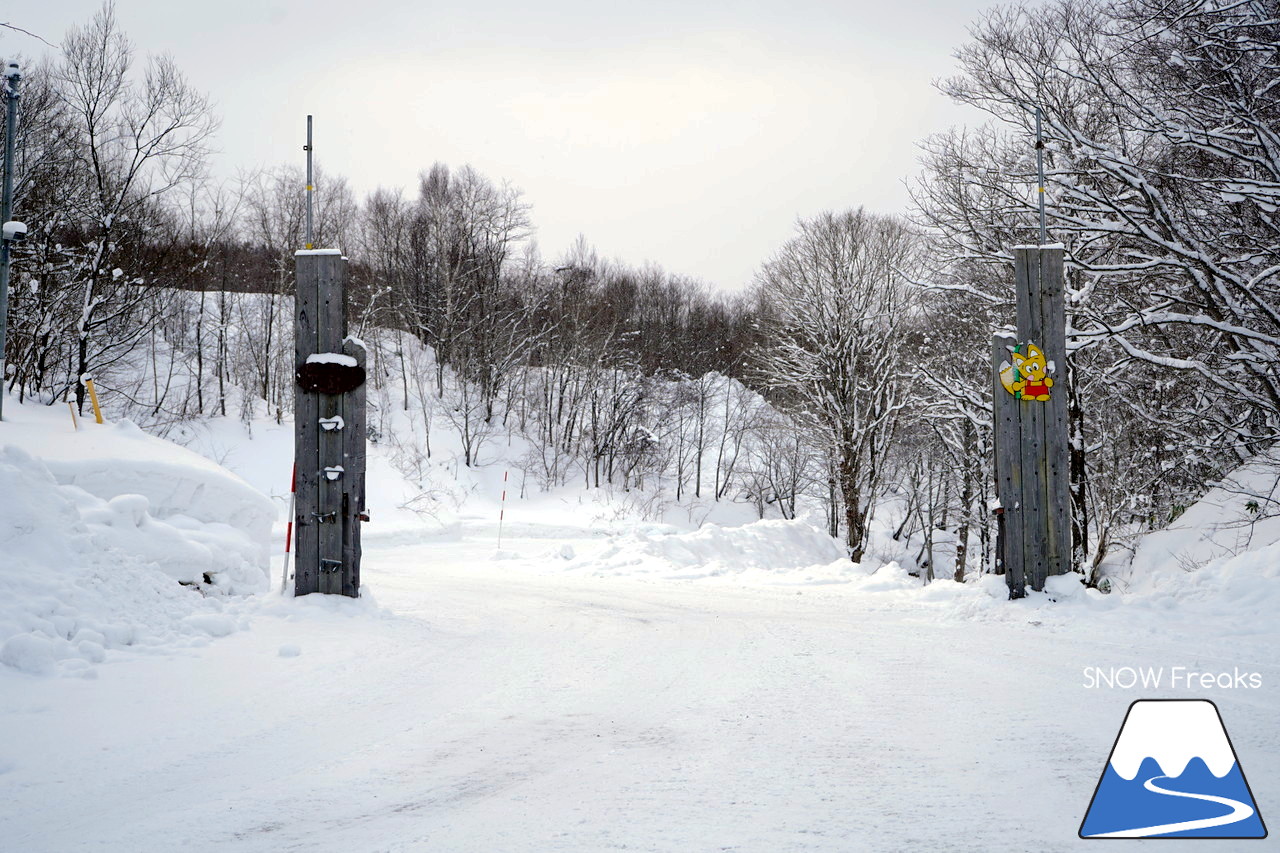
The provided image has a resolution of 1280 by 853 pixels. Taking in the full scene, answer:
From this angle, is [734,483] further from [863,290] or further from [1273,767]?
[1273,767]

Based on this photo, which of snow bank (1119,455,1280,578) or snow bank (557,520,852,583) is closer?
snow bank (1119,455,1280,578)

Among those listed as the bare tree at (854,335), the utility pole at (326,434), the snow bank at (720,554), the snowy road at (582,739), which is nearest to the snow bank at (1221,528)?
the snow bank at (720,554)

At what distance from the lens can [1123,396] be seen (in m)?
14.0

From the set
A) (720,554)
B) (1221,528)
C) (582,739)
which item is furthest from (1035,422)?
(720,554)

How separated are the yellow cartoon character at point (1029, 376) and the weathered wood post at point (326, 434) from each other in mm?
6516

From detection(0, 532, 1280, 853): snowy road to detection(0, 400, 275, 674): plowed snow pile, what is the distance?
1.11ft

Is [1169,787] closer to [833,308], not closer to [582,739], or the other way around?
[582,739]

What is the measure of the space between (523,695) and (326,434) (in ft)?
13.0

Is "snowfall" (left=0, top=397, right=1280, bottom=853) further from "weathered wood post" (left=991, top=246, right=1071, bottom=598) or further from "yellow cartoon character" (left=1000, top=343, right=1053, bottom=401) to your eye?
"yellow cartoon character" (left=1000, top=343, right=1053, bottom=401)

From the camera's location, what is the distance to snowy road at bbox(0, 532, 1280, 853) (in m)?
3.22

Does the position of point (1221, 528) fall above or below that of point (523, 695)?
above

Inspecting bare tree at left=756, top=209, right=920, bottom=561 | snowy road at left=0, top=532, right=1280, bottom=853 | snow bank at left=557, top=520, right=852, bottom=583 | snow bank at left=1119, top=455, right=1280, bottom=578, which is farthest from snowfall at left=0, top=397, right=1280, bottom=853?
bare tree at left=756, top=209, right=920, bottom=561

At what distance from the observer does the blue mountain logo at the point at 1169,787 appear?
305 cm

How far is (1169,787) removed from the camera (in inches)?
128
